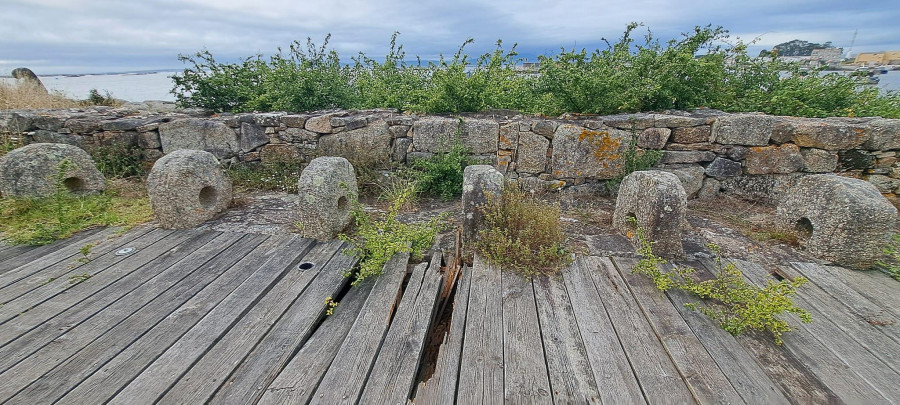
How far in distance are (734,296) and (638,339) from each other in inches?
29.2

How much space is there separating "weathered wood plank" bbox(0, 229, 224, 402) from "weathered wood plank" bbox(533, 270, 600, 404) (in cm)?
229

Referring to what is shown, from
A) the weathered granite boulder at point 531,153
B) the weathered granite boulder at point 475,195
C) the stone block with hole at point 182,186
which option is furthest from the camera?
the weathered granite boulder at point 531,153

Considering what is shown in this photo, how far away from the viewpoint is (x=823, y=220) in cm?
283

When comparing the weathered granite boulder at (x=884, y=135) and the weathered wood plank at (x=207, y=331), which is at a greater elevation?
the weathered granite boulder at (x=884, y=135)

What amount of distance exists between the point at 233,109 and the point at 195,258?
10.4 ft

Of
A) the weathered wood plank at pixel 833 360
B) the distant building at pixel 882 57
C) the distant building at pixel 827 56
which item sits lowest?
the weathered wood plank at pixel 833 360

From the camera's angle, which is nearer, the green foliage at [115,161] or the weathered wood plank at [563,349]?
the weathered wood plank at [563,349]

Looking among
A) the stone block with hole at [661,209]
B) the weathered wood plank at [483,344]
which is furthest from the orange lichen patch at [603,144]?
the weathered wood plank at [483,344]

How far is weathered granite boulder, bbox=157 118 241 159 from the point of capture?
4.59 meters

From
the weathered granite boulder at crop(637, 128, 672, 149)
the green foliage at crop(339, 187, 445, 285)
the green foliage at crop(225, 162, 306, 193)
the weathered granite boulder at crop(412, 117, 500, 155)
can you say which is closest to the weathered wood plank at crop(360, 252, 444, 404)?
the green foliage at crop(339, 187, 445, 285)

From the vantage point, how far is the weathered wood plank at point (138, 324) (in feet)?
5.82

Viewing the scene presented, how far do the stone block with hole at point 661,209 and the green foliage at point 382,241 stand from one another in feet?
5.33

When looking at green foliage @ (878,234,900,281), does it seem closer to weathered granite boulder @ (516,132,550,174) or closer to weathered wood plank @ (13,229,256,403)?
weathered granite boulder @ (516,132,550,174)

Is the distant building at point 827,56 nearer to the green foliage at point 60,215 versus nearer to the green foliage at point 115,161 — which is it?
the green foliage at point 60,215
